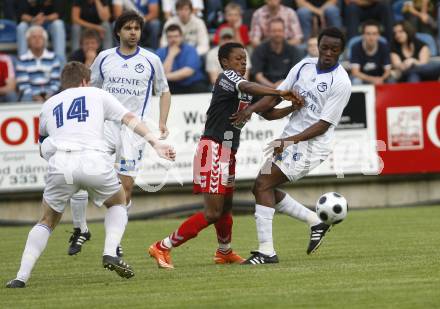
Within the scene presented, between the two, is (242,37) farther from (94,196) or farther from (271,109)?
(94,196)

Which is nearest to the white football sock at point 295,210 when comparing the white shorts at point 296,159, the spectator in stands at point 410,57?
the white shorts at point 296,159

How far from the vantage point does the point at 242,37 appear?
1888 centimetres

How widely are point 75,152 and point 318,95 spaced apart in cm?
269

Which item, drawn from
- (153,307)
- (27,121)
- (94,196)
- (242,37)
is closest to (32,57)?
(27,121)

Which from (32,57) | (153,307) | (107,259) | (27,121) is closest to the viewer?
(153,307)

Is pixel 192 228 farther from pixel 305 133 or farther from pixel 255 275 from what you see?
pixel 305 133

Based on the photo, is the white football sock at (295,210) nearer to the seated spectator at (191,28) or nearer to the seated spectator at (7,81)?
the seated spectator at (191,28)

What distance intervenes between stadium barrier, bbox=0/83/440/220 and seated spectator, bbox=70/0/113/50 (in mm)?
2767

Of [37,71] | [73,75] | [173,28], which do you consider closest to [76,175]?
[73,75]

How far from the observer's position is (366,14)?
1947 cm

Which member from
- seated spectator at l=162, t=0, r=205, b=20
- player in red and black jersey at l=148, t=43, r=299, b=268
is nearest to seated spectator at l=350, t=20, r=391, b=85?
seated spectator at l=162, t=0, r=205, b=20

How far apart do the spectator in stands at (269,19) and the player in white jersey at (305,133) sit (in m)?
8.29

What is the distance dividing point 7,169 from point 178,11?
4087 mm

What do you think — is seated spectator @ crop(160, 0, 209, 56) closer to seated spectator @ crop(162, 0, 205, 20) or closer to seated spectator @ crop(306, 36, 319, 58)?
seated spectator @ crop(162, 0, 205, 20)
